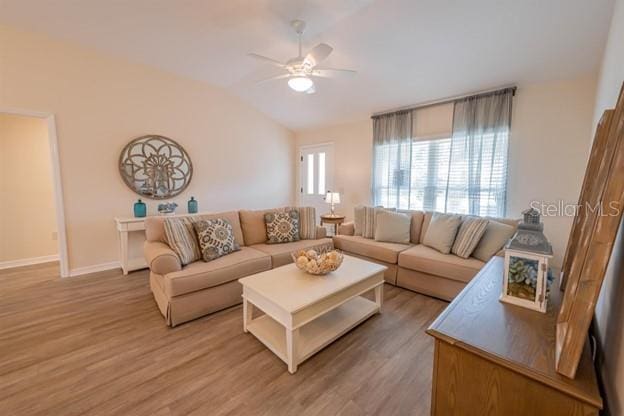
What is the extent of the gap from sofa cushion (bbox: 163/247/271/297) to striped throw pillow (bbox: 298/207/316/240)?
825 mm

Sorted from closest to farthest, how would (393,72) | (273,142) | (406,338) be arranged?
(406,338) < (393,72) < (273,142)

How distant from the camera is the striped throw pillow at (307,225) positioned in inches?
141

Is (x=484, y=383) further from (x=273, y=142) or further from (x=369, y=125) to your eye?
(x=273, y=142)

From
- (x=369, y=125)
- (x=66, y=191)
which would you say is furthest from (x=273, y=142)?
(x=66, y=191)

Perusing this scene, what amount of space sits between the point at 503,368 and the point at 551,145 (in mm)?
3299

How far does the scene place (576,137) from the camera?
2846 mm

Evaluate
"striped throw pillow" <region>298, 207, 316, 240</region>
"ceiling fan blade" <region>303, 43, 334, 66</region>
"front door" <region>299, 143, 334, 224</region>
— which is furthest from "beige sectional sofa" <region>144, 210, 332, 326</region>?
"front door" <region>299, 143, 334, 224</region>

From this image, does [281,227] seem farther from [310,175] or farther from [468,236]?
[310,175]

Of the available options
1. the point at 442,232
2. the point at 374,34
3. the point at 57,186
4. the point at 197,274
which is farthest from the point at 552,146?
the point at 57,186

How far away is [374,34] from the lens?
2748 millimetres

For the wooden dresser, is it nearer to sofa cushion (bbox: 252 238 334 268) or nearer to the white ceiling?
sofa cushion (bbox: 252 238 334 268)

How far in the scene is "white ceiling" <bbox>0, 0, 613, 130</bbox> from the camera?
7.57ft

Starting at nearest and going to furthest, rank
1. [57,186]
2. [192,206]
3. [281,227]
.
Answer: [57,186]
[281,227]
[192,206]

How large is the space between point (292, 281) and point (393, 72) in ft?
9.56
